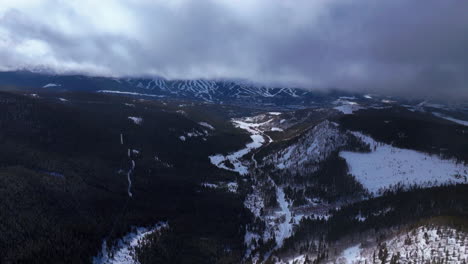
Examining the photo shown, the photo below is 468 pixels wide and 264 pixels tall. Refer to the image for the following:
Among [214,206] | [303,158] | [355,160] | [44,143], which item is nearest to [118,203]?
[214,206]

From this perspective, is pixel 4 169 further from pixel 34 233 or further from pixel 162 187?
pixel 162 187

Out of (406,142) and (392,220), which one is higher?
(406,142)

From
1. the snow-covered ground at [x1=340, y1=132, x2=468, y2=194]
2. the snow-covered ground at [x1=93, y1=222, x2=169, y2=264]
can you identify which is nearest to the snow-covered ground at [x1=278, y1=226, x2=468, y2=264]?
the snow-covered ground at [x1=93, y1=222, x2=169, y2=264]

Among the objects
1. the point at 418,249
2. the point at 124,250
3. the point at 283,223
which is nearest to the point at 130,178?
the point at 124,250

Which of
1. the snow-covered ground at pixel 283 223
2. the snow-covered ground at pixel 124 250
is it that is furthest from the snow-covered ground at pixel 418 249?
the snow-covered ground at pixel 124 250

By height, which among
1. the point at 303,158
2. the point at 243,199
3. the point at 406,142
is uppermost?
the point at 406,142

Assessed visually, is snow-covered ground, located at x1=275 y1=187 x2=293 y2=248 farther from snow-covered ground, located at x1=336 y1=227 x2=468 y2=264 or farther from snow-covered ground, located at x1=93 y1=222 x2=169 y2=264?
snow-covered ground, located at x1=93 y1=222 x2=169 y2=264

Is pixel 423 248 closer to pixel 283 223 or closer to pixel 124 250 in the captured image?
pixel 283 223
